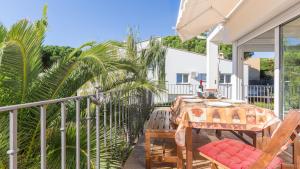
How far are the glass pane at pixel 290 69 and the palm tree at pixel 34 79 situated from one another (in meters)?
3.38

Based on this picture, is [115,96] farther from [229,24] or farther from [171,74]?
[171,74]

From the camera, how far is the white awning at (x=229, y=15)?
15.0 ft

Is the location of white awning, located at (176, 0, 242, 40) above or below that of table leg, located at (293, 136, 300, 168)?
above

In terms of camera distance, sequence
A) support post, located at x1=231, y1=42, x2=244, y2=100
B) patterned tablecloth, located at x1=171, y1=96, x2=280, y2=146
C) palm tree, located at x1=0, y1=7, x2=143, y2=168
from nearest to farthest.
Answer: palm tree, located at x1=0, y1=7, x2=143, y2=168 < patterned tablecloth, located at x1=171, y1=96, x2=280, y2=146 < support post, located at x1=231, y1=42, x2=244, y2=100

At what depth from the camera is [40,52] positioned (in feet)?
11.0

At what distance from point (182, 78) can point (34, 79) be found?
1878 centimetres

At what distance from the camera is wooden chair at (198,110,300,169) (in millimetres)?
2145

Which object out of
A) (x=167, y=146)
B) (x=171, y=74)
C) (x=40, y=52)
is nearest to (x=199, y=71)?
(x=171, y=74)

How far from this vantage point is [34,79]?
3.17 metres

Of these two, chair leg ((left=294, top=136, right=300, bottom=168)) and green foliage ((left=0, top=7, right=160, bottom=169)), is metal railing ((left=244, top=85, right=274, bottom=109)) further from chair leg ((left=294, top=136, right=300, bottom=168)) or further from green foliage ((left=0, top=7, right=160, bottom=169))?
green foliage ((left=0, top=7, right=160, bottom=169))

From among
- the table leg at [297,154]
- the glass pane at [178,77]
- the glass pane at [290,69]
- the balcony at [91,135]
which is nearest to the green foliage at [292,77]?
the glass pane at [290,69]

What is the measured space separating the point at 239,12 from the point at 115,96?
4201 millimetres

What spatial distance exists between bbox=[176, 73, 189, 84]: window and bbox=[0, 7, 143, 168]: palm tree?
17992 millimetres

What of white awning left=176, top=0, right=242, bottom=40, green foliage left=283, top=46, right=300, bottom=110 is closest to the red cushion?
green foliage left=283, top=46, right=300, bottom=110
